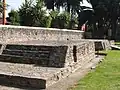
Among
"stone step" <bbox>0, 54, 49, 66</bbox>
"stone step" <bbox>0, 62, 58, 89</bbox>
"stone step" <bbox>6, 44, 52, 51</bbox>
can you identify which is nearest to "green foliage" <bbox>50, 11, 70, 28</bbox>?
"stone step" <bbox>6, 44, 52, 51</bbox>

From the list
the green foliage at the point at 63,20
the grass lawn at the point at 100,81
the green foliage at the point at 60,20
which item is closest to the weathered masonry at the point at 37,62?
the grass lawn at the point at 100,81

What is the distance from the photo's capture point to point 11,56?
10914 mm

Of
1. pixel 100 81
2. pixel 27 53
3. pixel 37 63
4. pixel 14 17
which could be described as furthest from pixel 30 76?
pixel 14 17

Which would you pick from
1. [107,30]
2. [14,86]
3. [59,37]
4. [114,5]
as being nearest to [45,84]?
[14,86]

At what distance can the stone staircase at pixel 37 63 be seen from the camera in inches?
312

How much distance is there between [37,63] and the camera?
10.3m

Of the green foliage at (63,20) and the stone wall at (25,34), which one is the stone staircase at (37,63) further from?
the green foliage at (63,20)

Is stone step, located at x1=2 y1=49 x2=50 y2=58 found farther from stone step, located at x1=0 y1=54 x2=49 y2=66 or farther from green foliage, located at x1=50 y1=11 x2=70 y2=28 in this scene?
green foliage, located at x1=50 y1=11 x2=70 y2=28

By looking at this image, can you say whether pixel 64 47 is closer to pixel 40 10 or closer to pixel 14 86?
pixel 14 86

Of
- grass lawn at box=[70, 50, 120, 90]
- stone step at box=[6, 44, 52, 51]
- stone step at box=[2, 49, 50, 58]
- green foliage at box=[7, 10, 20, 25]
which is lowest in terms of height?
grass lawn at box=[70, 50, 120, 90]

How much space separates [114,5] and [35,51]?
39.6m

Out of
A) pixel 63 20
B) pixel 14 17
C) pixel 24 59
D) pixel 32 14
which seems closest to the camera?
pixel 24 59

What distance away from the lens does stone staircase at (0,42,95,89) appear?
792 centimetres

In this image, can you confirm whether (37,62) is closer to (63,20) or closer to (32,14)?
(32,14)
